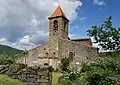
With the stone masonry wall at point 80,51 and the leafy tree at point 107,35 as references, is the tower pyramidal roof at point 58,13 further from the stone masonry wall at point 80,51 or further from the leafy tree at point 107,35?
the leafy tree at point 107,35

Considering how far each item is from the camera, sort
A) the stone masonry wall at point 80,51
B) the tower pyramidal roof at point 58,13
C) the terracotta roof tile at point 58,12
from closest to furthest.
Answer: the stone masonry wall at point 80,51, the tower pyramidal roof at point 58,13, the terracotta roof tile at point 58,12

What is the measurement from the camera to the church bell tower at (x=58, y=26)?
4911cm

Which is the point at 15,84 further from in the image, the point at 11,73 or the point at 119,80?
the point at 119,80

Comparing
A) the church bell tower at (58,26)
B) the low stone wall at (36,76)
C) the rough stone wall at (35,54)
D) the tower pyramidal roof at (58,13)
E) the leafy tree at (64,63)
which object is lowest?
the low stone wall at (36,76)

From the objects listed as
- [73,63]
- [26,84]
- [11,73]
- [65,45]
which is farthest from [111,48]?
[65,45]

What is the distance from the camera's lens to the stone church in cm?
4481

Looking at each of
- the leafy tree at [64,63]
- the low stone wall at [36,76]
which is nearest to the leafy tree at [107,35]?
the low stone wall at [36,76]

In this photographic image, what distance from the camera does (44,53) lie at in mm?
50062

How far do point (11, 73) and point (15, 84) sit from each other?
1.57 m

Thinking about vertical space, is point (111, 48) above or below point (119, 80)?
above

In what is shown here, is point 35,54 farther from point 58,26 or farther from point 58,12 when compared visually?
point 58,12

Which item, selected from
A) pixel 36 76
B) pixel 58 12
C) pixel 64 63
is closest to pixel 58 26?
pixel 58 12

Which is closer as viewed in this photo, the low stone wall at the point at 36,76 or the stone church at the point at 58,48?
the low stone wall at the point at 36,76

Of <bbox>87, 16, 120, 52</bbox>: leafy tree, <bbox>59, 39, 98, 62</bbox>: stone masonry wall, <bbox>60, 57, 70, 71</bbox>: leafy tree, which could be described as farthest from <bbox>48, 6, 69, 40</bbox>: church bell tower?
<bbox>87, 16, 120, 52</bbox>: leafy tree
